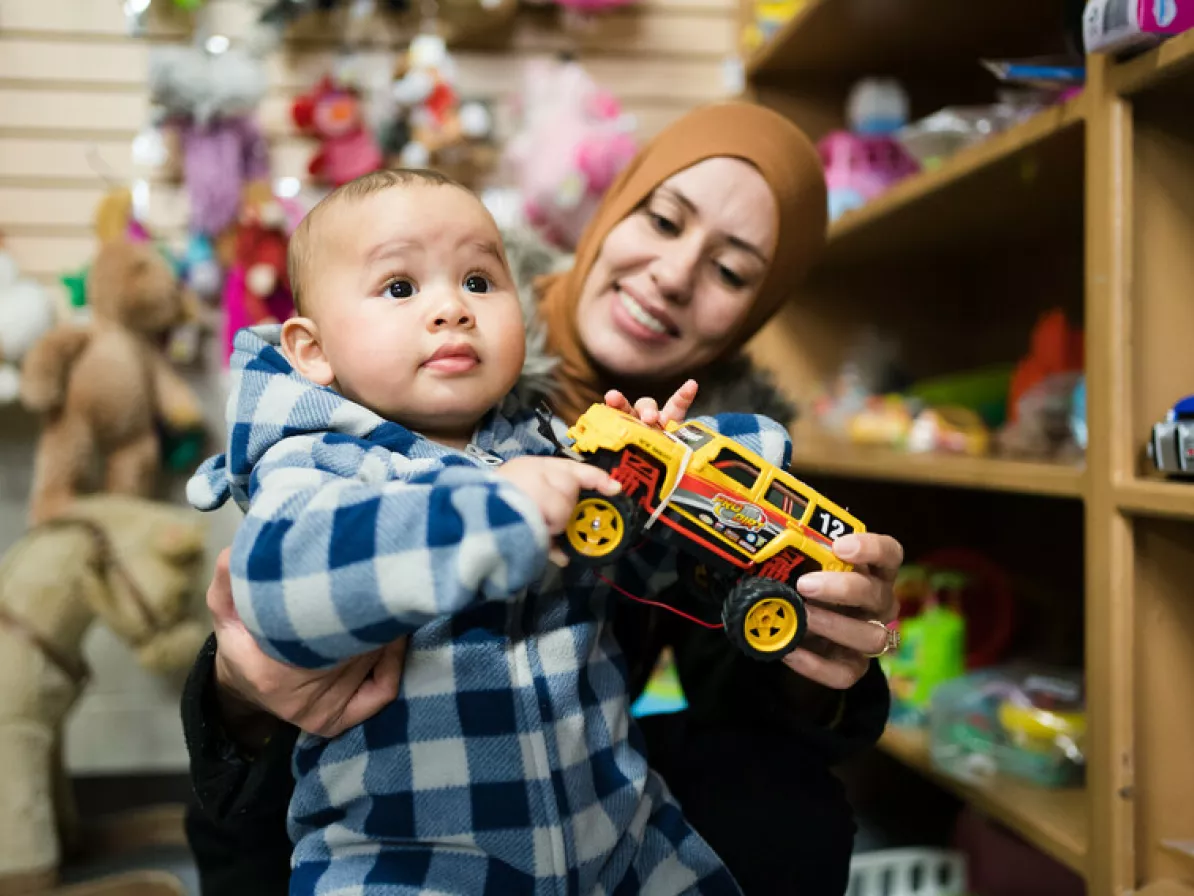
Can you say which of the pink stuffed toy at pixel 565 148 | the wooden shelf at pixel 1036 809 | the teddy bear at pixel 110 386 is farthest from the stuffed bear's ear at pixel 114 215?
the wooden shelf at pixel 1036 809

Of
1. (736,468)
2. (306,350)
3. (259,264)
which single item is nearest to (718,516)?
(736,468)

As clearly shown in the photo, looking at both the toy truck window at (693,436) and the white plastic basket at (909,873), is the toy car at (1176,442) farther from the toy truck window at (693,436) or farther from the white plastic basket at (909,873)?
the white plastic basket at (909,873)

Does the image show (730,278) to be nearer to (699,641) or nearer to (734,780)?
(699,641)

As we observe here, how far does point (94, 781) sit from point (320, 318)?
155 cm

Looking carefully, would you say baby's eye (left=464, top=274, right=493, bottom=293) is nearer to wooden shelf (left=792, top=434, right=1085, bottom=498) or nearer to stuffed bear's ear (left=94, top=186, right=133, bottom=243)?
wooden shelf (left=792, top=434, right=1085, bottom=498)

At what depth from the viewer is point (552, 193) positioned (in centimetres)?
180

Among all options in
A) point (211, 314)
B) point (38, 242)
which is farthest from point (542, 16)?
point (38, 242)

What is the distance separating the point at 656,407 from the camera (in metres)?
0.71

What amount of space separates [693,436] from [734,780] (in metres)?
0.45

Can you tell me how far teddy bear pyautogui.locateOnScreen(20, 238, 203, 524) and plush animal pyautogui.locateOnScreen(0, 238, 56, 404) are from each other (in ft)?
0.12

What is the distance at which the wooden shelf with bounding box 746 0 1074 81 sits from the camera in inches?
57.0

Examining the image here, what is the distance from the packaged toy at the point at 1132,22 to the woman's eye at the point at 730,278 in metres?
0.41

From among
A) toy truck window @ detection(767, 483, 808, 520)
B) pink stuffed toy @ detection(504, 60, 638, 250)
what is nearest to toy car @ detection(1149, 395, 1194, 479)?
toy truck window @ detection(767, 483, 808, 520)

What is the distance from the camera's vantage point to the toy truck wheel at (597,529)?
616 millimetres
